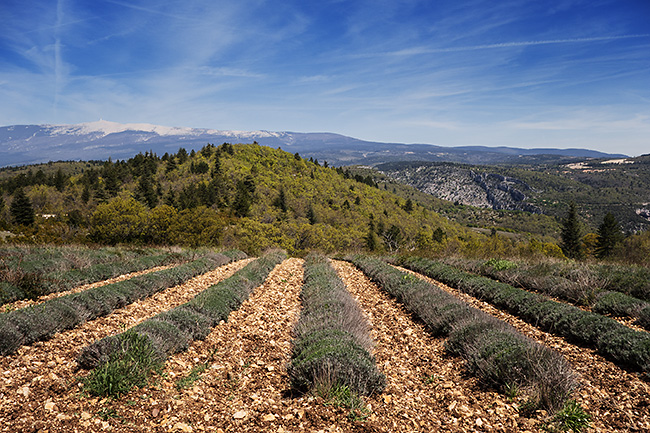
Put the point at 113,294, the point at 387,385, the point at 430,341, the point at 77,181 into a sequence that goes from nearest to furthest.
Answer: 1. the point at 387,385
2. the point at 430,341
3. the point at 113,294
4. the point at 77,181

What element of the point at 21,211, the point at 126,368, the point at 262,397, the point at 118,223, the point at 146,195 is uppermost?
the point at 126,368

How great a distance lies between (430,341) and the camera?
23.7 ft

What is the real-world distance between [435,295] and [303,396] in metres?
5.98

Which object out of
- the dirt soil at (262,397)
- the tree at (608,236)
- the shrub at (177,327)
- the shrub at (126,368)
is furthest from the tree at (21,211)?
the tree at (608,236)

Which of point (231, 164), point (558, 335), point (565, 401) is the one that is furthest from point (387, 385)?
point (231, 164)

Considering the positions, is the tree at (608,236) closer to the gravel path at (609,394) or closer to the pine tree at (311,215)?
the pine tree at (311,215)

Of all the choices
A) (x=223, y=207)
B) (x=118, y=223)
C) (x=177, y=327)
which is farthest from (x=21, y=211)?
(x=177, y=327)

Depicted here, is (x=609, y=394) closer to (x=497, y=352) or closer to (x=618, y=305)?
(x=497, y=352)

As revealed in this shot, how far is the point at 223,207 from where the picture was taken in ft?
224

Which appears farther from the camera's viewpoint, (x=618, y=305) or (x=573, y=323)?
(x=618, y=305)

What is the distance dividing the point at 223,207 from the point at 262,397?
67.0 meters

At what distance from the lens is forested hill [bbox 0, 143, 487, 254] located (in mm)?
34375

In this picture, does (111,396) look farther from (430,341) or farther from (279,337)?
(430,341)

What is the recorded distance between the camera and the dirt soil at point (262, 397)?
3.73 metres
